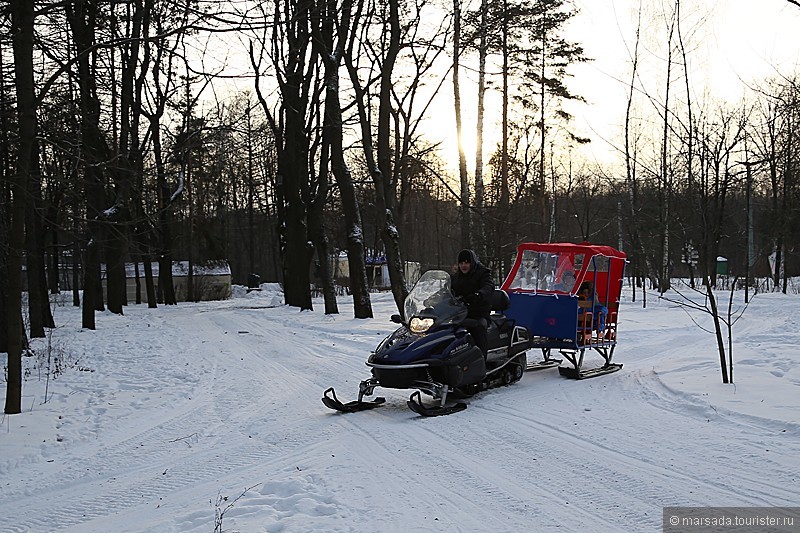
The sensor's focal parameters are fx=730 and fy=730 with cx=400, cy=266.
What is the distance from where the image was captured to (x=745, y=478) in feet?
18.8

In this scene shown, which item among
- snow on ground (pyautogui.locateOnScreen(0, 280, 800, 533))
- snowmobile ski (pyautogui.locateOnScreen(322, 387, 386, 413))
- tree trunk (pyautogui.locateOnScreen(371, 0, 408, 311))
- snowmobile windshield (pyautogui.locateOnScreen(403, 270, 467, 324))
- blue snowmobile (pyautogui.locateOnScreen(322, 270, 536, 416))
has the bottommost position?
snow on ground (pyautogui.locateOnScreen(0, 280, 800, 533))

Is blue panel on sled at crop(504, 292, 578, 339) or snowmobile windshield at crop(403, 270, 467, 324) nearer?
snowmobile windshield at crop(403, 270, 467, 324)

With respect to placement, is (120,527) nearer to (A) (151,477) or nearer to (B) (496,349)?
(A) (151,477)

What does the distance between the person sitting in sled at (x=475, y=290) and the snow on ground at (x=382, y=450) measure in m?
0.89

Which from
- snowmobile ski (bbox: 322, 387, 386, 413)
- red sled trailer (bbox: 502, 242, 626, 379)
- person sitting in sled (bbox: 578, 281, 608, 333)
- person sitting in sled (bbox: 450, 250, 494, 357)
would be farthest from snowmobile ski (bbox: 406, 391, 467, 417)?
person sitting in sled (bbox: 578, 281, 608, 333)

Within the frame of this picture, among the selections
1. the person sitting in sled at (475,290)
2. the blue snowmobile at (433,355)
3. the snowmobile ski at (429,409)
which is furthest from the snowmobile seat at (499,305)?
the snowmobile ski at (429,409)

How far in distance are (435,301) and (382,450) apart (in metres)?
2.80

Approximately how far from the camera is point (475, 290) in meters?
9.91

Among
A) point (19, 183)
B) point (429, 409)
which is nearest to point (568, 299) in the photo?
point (429, 409)

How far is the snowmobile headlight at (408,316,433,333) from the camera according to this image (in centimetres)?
910

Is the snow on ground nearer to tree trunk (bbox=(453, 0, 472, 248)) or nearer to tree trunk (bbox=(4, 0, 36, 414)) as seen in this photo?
tree trunk (bbox=(4, 0, 36, 414))

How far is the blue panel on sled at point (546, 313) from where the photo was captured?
36.8ft

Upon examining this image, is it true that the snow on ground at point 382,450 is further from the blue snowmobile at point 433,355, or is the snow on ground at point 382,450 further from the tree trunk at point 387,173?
the tree trunk at point 387,173

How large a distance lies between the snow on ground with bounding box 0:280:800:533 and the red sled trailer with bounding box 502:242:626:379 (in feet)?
1.77
